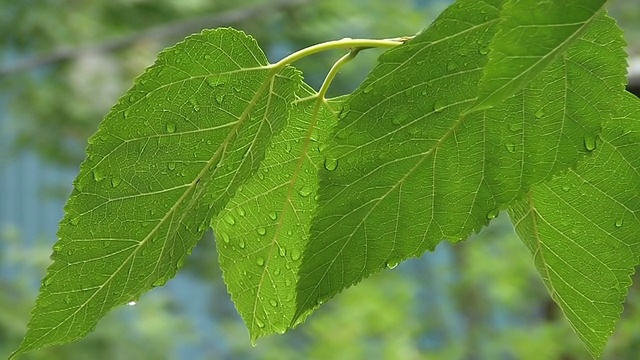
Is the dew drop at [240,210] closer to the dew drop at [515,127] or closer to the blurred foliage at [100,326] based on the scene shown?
the dew drop at [515,127]

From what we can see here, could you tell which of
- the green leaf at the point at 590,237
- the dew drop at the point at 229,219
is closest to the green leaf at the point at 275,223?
the dew drop at the point at 229,219

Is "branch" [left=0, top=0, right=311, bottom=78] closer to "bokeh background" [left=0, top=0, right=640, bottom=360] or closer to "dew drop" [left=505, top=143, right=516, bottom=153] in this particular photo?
"bokeh background" [left=0, top=0, right=640, bottom=360]

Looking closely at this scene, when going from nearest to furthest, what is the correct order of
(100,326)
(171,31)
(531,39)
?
(531,39)
(171,31)
(100,326)

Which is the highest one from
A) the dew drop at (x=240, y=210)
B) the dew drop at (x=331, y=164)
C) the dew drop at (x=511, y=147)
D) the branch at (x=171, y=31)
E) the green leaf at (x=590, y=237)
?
the dew drop at (x=331, y=164)

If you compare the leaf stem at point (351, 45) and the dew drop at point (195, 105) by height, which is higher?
the dew drop at point (195, 105)

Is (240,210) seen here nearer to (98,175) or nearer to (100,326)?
(98,175)

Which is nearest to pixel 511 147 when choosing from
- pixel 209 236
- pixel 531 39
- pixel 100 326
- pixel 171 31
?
pixel 531 39

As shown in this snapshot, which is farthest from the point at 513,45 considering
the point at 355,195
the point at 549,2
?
the point at 355,195
